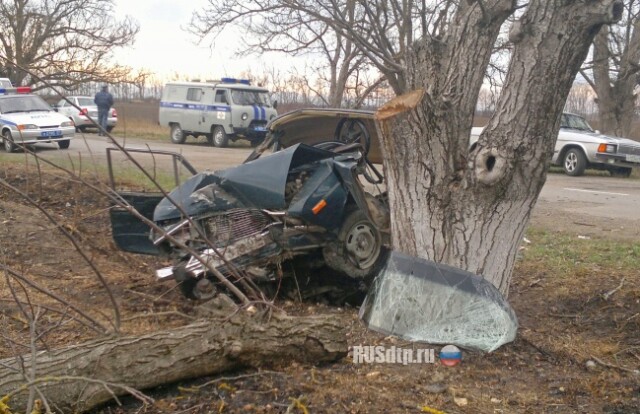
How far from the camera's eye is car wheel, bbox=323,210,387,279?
239 inches

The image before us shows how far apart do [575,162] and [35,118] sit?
43.3 ft

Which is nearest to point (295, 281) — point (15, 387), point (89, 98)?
point (15, 387)

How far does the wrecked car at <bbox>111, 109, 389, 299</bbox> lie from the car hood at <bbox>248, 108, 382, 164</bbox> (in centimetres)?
29

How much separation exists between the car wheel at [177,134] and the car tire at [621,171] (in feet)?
46.9

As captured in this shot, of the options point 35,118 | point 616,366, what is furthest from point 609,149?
point 35,118

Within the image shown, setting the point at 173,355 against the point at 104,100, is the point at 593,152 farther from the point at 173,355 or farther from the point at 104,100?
the point at 104,100

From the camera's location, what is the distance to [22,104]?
19406 mm

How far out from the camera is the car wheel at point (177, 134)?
25500mm

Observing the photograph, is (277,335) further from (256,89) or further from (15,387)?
(256,89)

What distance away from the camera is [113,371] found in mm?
3746

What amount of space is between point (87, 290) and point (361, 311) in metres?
2.63

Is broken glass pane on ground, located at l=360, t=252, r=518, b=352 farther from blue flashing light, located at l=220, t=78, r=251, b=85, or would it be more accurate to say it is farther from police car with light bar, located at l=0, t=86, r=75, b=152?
blue flashing light, located at l=220, t=78, r=251, b=85

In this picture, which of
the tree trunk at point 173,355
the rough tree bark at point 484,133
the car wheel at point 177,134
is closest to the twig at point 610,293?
the rough tree bark at point 484,133

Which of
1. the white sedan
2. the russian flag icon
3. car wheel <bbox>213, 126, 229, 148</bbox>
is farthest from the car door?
the russian flag icon
